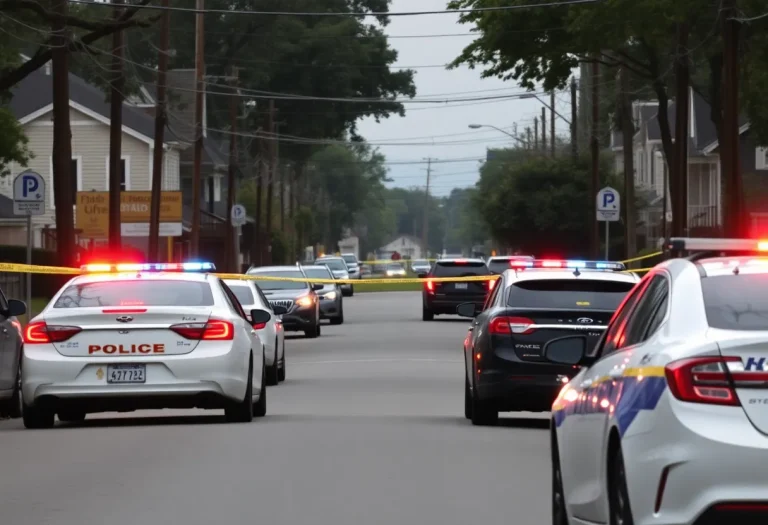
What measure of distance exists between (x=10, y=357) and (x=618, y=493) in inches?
439

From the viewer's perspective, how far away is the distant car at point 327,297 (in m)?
44.5

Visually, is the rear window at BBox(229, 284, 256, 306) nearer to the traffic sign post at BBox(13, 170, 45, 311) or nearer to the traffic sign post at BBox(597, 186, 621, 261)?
the traffic sign post at BBox(13, 170, 45, 311)

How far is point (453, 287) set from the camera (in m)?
43.9

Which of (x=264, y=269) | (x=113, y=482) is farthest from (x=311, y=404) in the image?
(x=264, y=269)

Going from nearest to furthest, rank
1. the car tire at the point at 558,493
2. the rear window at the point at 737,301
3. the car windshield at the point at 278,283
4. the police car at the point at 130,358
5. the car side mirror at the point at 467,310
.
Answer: the rear window at the point at 737,301
the car tire at the point at 558,493
the police car at the point at 130,358
the car side mirror at the point at 467,310
the car windshield at the point at 278,283

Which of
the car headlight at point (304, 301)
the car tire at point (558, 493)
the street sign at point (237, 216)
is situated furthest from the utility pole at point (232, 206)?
the car tire at point (558, 493)

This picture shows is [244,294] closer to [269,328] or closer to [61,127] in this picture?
[269,328]

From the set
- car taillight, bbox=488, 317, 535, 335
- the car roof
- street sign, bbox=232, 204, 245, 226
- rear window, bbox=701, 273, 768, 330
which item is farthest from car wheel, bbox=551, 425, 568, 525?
street sign, bbox=232, 204, 245, 226

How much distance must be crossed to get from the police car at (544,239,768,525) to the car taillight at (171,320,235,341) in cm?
816

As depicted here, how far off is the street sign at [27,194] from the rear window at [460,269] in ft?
51.6

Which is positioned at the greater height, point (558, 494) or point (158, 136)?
point (158, 136)

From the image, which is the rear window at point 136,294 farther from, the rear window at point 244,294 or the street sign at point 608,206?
the street sign at point 608,206

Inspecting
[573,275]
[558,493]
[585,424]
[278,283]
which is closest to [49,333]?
[573,275]

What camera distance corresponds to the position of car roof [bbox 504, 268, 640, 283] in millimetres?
16422
